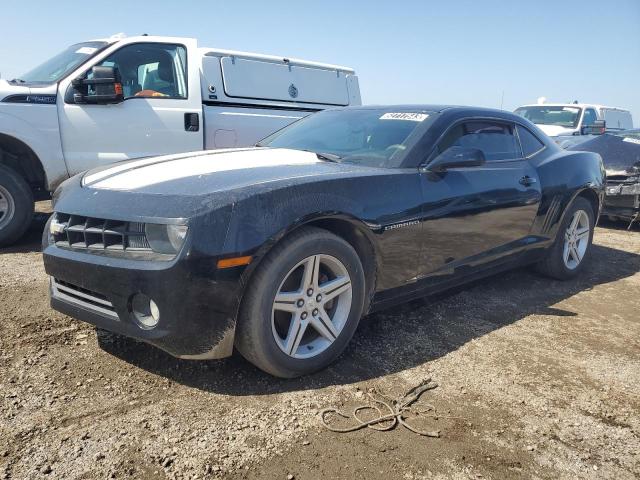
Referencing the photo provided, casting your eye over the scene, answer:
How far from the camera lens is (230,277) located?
7.45 ft

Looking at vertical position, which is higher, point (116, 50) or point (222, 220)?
point (116, 50)

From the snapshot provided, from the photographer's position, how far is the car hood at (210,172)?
2512 mm

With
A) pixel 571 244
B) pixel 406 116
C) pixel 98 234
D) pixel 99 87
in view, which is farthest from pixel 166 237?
pixel 571 244

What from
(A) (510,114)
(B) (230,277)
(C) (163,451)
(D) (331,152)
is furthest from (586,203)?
(C) (163,451)

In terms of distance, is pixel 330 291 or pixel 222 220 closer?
pixel 222 220

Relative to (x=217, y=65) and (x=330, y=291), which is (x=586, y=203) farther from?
(x=217, y=65)

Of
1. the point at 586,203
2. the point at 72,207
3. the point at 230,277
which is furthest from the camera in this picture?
the point at 586,203

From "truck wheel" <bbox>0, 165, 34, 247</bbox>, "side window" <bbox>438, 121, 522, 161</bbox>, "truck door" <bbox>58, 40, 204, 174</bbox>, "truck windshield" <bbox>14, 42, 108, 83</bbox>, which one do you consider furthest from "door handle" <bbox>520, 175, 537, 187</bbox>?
"truck wheel" <bbox>0, 165, 34, 247</bbox>

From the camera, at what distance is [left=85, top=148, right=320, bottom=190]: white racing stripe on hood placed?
2.70m

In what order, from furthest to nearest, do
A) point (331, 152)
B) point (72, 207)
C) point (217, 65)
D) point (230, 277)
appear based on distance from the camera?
1. point (217, 65)
2. point (331, 152)
3. point (72, 207)
4. point (230, 277)

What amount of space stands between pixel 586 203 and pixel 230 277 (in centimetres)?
382

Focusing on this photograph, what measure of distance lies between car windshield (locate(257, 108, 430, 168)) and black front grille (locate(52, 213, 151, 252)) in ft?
4.40

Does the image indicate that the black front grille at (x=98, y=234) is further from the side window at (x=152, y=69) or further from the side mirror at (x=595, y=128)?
the side mirror at (x=595, y=128)

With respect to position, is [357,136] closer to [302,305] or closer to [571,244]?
[302,305]
